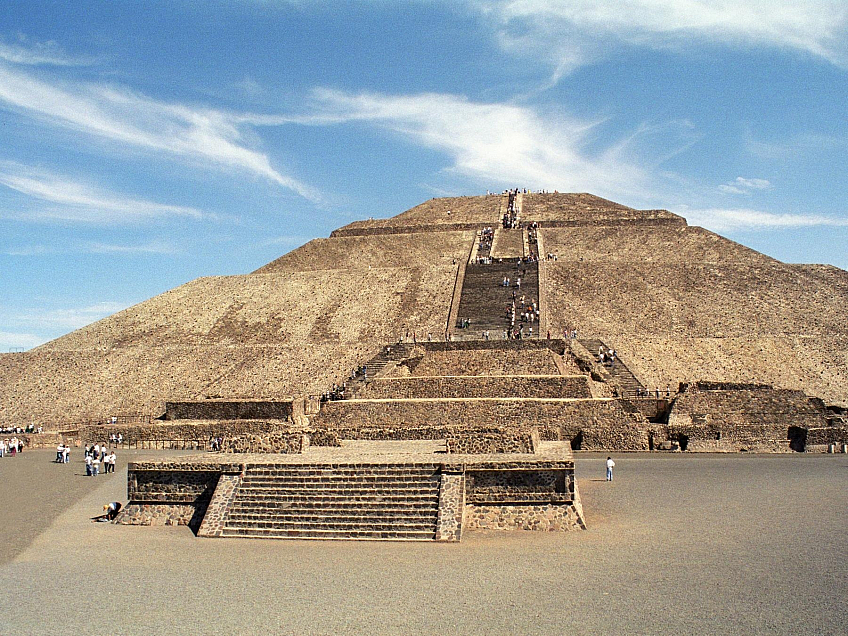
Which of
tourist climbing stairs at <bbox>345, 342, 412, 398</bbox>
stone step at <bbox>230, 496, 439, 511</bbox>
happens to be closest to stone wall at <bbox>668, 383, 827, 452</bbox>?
tourist climbing stairs at <bbox>345, 342, 412, 398</bbox>

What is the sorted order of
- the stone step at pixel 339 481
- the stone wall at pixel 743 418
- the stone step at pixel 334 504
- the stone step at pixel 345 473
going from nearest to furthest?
1. the stone step at pixel 334 504
2. the stone step at pixel 339 481
3. the stone step at pixel 345 473
4. the stone wall at pixel 743 418

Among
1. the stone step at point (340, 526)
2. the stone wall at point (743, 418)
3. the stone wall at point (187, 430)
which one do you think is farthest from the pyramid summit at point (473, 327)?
the stone step at point (340, 526)

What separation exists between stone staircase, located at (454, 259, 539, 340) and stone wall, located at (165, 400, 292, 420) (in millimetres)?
10867

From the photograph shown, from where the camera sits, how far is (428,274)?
42719mm

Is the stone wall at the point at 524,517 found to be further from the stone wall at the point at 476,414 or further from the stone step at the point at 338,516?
the stone wall at the point at 476,414

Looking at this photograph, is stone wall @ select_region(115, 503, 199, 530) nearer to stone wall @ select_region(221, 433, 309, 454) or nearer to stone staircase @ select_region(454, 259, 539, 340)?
stone wall @ select_region(221, 433, 309, 454)

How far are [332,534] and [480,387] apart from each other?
43.8 feet

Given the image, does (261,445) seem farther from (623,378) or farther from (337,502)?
(623,378)

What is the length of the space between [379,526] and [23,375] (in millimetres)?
27517

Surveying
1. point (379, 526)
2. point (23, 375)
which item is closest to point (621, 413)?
point (379, 526)

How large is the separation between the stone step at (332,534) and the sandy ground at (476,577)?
21 cm

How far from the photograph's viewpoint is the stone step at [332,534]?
11.2 metres

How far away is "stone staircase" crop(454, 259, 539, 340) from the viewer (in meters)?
34.9

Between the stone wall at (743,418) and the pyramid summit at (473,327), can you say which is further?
the pyramid summit at (473,327)
